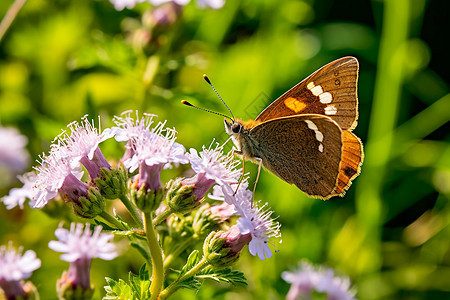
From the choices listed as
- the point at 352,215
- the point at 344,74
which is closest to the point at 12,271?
the point at 344,74

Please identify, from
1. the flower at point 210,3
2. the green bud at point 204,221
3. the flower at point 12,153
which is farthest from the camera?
the flower at point 12,153

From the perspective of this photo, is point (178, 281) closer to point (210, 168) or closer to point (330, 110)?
point (210, 168)

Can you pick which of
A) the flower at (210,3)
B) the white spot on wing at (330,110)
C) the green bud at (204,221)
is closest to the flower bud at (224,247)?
the green bud at (204,221)

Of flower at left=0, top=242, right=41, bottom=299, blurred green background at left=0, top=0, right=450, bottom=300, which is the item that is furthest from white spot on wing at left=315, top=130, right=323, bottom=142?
flower at left=0, top=242, right=41, bottom=299

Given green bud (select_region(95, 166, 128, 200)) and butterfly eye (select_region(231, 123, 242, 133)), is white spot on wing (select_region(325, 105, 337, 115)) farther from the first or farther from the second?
green bud (select_region(95, 166, 128, 200))

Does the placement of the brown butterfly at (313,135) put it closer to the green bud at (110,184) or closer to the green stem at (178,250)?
the green stem at (178,250)

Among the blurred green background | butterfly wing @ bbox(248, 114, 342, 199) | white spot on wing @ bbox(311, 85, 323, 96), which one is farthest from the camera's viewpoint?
the blurred green background

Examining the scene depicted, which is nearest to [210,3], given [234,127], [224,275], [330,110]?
[234,127]
